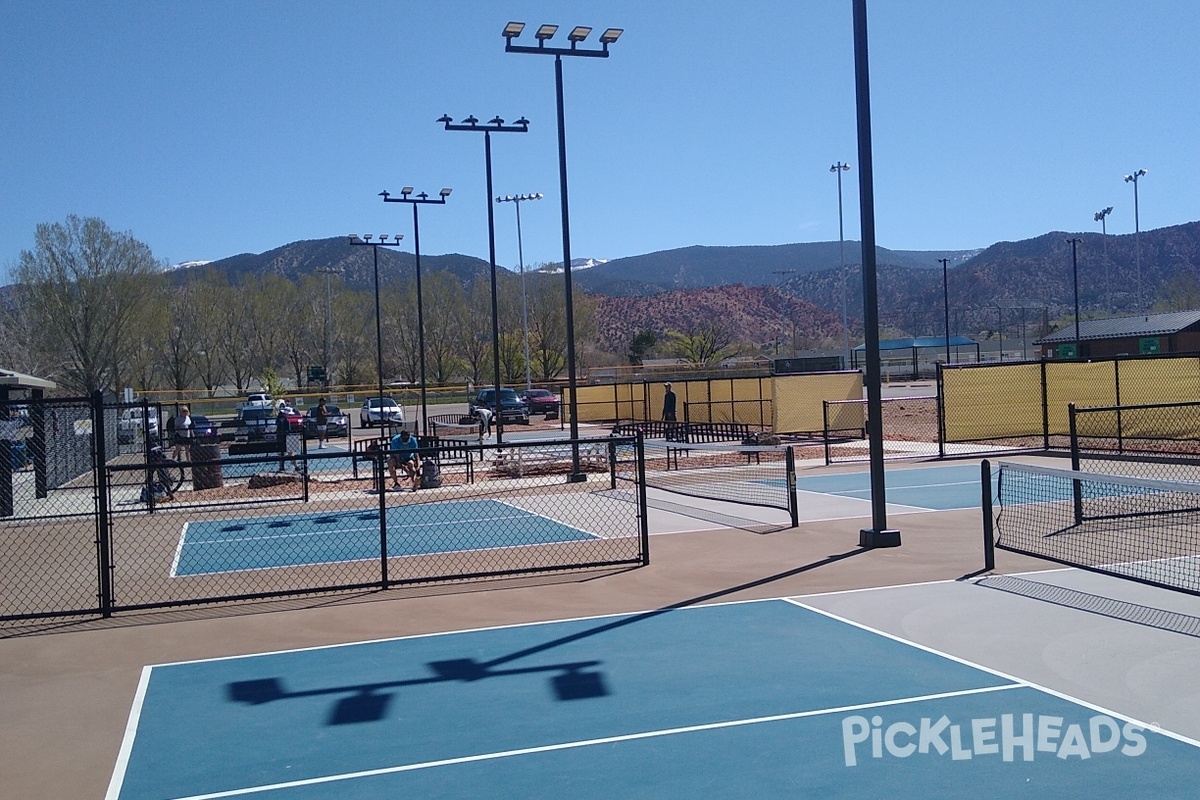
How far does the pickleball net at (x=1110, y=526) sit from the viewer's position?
10.3 m

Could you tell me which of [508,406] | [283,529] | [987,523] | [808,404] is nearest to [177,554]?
[283,529]

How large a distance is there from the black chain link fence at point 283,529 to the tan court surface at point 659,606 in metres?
0.66

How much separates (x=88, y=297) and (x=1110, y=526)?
66.3 metres

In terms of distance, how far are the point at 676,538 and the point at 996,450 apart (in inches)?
584

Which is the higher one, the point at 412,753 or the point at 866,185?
the point at 866,185

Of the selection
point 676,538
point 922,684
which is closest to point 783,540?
point 676,538

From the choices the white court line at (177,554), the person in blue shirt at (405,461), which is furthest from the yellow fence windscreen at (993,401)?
the white court line at (177,554)

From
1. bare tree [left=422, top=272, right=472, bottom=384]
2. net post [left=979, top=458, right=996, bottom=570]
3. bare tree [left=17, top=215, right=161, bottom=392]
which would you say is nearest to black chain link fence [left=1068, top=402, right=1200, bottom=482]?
net post [left=979, top=458, right=996, bottom=570]

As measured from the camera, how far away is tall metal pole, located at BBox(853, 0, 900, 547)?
507 inches

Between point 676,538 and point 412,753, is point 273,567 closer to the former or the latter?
point 676,538

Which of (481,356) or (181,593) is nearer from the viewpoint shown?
(181,593)

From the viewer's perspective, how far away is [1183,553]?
11.5m

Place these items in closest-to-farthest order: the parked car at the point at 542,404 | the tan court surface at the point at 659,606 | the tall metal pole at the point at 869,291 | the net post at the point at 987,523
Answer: the tan court surface at the point at 659,606
the net post at the point at 987,523
the tall metal pole at the point at 869,291
the parked car at the point at 542,404

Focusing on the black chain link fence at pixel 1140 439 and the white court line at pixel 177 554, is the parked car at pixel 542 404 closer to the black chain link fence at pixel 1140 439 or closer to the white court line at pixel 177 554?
the black chain link fence at pixel 1140 439
